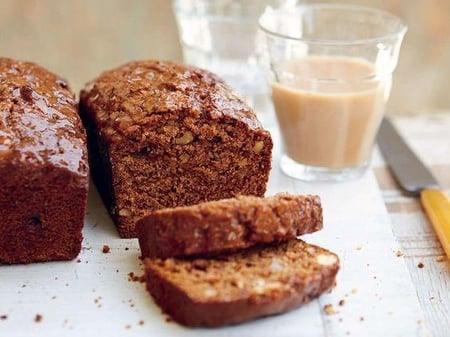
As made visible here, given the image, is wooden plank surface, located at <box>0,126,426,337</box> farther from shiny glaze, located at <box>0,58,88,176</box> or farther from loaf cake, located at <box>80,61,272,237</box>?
shiny glaze, located at <box>0,58,88,176</box>

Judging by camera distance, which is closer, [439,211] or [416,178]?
[439,211]

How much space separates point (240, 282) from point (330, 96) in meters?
1.27

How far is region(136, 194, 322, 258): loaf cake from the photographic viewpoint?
2383mm

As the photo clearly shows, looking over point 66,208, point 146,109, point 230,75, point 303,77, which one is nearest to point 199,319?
point 66,208

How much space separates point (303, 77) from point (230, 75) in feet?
3.45

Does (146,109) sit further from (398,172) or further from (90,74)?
(90,74)

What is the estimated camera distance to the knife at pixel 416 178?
10.1 ft

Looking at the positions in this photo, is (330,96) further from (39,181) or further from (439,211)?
(39,181)

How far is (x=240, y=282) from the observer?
2.31m

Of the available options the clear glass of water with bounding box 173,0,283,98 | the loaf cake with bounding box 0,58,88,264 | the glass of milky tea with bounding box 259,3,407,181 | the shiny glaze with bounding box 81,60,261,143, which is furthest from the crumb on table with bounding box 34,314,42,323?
the clear glass of water with bounding box 173,0,283,98

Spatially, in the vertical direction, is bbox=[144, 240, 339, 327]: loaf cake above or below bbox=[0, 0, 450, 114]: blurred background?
above

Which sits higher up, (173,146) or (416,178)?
(173,146)

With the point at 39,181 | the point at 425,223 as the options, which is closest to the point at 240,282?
the point at 39,181

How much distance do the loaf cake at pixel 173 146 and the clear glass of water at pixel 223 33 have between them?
131 cm
